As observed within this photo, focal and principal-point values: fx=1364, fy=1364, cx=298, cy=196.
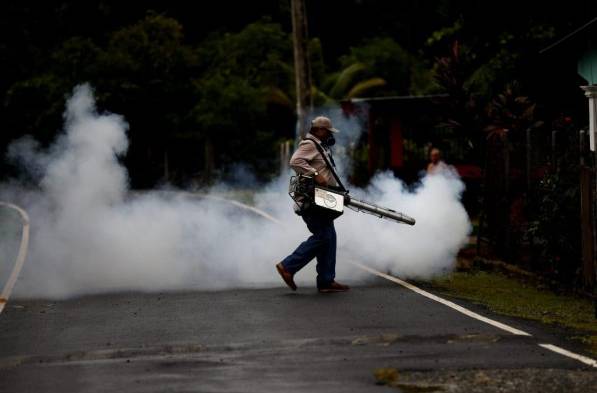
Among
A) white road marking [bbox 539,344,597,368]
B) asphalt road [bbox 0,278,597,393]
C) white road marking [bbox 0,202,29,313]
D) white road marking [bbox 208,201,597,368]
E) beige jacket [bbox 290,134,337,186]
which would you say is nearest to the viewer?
asphalt road [bbox 0,278,597,393]

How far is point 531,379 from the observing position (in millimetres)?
9828

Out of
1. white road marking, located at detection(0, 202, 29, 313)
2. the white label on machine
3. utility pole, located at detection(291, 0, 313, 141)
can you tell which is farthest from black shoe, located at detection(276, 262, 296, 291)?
utility pole, located at detection(291, 0, 313, 141)

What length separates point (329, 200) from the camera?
1639 centimetres

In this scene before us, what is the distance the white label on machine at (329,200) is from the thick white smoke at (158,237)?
5.32ft

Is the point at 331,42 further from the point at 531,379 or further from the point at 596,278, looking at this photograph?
the point at 531,379

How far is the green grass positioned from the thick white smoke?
35.8 inches

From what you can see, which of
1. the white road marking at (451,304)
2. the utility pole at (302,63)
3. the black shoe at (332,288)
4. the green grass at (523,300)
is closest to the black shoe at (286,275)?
the black shoe at (332,288)

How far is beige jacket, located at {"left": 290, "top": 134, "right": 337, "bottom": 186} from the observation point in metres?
16.4

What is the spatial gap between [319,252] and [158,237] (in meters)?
5.80

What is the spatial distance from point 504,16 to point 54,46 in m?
30.3

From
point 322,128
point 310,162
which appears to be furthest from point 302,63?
point 310,162

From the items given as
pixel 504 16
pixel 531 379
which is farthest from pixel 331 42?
pixel 531 379

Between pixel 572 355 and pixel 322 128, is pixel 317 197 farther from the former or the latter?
pixel 572 355

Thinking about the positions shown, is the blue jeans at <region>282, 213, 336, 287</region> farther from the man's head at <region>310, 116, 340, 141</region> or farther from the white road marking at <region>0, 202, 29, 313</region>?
the white road marking at <region>0, 202, 29, 313</region>
